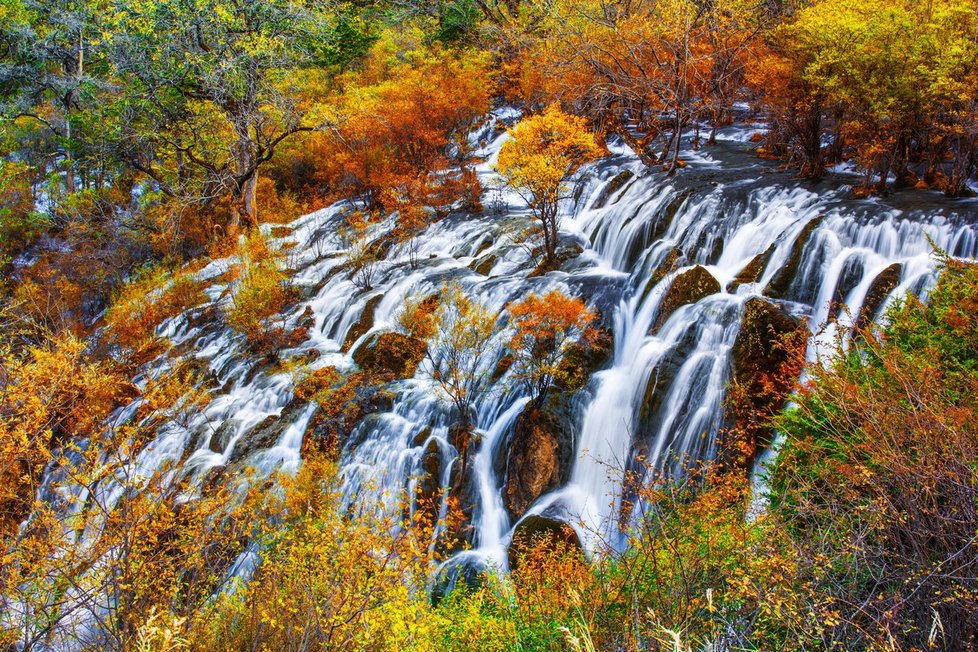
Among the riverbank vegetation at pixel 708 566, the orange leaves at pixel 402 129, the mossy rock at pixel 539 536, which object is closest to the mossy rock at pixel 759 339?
the riverbank vegetation at pixel 708 566

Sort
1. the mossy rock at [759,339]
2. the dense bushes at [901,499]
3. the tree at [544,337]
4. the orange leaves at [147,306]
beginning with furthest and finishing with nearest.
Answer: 1. the orange leaves at [147,306]
2. the tree at [544,337]
3. the mossy rock at [759,339]
4. the dense bushes at [901,499]

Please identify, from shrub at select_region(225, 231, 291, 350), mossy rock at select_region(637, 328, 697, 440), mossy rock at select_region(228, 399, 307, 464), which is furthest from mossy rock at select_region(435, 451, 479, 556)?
shrub at select_region(225, 231, 291, 350)

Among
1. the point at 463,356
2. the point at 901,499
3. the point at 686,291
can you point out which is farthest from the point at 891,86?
the point at 901,499

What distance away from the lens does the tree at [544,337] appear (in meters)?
12.3

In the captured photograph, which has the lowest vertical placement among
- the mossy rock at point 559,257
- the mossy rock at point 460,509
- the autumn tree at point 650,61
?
the mossy rock at point 460,509

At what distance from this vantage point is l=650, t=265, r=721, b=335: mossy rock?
502 inches

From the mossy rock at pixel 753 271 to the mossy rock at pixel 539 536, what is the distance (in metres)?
7.02

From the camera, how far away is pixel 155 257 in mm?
27156

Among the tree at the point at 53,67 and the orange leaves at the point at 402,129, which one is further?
the tree at the point at 53,67

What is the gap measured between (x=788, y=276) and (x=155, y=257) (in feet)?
94.1

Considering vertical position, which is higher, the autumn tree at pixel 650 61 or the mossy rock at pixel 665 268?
the autumn tree at pixel 650 61

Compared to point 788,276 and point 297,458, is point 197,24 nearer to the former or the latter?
point 297,458

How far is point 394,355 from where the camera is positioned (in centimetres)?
1553

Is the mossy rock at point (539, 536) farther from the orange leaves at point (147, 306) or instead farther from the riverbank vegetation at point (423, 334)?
the orange leaves at point (147, 306)
